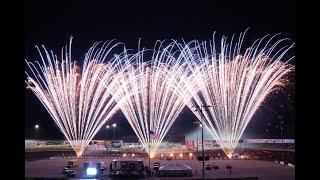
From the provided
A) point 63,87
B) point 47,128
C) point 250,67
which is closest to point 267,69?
point 250,67

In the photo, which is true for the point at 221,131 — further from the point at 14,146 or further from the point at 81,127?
the point at 14,146

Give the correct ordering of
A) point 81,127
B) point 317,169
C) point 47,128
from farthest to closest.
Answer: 1. point 47,128
2. point 81,127
3. point 317,169

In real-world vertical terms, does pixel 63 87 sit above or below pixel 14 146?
above

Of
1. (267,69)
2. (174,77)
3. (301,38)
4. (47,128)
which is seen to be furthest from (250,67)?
(47,128)

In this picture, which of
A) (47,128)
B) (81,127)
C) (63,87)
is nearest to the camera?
(63,87)

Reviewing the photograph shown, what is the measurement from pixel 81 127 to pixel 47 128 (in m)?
60.3

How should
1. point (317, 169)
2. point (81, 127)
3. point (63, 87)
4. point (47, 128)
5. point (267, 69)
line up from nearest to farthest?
point (317, 169), point (267, 69), point (63, 87), point (81, 127), point (47, 128)

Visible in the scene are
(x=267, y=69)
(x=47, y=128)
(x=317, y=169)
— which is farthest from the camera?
(x=47, y=128)

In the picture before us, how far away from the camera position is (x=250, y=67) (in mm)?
51031

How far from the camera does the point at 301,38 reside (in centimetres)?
824

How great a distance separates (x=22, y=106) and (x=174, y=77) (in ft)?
153

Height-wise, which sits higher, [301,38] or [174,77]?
[174,77]

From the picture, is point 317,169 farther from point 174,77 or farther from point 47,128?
point 47,128

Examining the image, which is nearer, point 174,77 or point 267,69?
point 267,69
